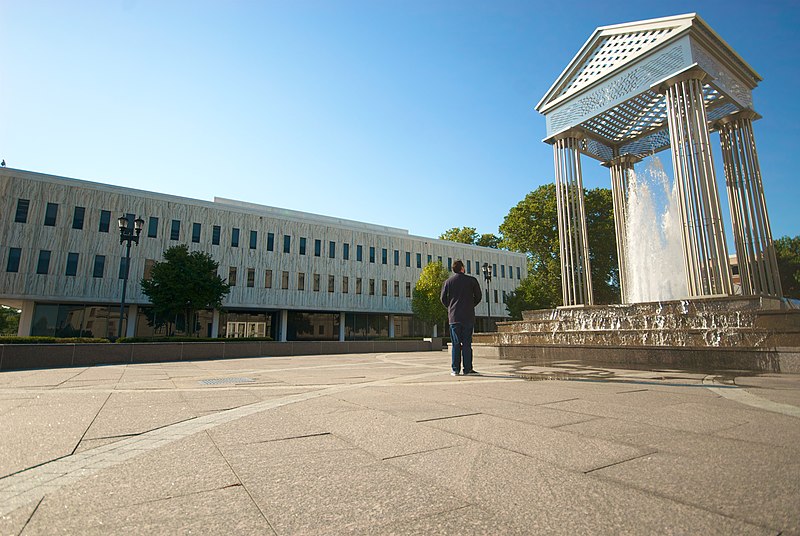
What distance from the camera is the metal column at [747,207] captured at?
1532 cm

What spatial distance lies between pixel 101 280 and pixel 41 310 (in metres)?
4.65

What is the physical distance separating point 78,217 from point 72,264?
3.43 m

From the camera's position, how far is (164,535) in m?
1.53

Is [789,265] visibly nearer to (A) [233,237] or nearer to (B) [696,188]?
(B) [696,188]

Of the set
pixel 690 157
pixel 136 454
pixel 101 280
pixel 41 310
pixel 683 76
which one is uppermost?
pixel 683 76

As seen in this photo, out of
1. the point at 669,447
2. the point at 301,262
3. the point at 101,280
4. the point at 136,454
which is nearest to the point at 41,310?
the point at 101,280

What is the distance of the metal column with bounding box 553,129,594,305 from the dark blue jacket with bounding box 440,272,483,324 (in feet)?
37.4

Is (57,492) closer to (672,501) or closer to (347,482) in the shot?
(347,482)

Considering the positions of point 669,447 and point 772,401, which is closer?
point 669,447

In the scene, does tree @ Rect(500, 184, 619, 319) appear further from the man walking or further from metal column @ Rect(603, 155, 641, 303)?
the man walking

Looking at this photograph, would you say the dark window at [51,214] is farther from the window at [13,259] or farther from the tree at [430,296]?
the tree at [430,296]

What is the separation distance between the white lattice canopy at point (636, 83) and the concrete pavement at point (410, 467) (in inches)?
580

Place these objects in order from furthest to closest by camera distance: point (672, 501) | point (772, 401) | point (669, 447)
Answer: point (772, 401), point (669, 447), point (672, 501)

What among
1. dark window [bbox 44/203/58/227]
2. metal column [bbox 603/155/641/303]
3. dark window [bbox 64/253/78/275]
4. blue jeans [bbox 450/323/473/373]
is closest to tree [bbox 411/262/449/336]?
metal column [bbox 603/155/641/303]
